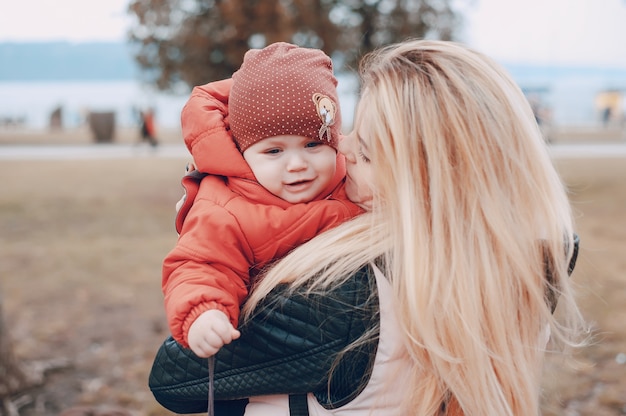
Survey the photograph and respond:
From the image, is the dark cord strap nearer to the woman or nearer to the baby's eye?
the woman

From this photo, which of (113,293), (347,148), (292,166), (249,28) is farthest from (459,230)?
(249,28)

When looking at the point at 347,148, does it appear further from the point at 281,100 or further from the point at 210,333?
the point at 210,333

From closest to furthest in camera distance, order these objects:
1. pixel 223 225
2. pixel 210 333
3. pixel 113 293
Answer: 1. pixel 210 333
2. pixel 223 225
3. pixel 113 293

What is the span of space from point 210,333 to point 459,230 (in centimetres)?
57

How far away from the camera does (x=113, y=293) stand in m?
6.45

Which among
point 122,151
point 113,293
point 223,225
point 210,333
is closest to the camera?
point 210,333

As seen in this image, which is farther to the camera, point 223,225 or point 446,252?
point 223,225

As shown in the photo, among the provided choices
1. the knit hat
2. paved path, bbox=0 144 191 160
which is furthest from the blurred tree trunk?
the knit hat

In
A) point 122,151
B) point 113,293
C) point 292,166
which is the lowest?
point 122,151

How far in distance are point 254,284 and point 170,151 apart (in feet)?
64.4

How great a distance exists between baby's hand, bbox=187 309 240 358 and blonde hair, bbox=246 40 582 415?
0.42ft

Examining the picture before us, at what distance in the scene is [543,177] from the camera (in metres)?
1.52

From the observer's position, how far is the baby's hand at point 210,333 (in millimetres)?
1451

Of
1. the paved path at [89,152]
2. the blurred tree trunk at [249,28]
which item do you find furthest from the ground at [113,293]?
the paved path at [89,152]
